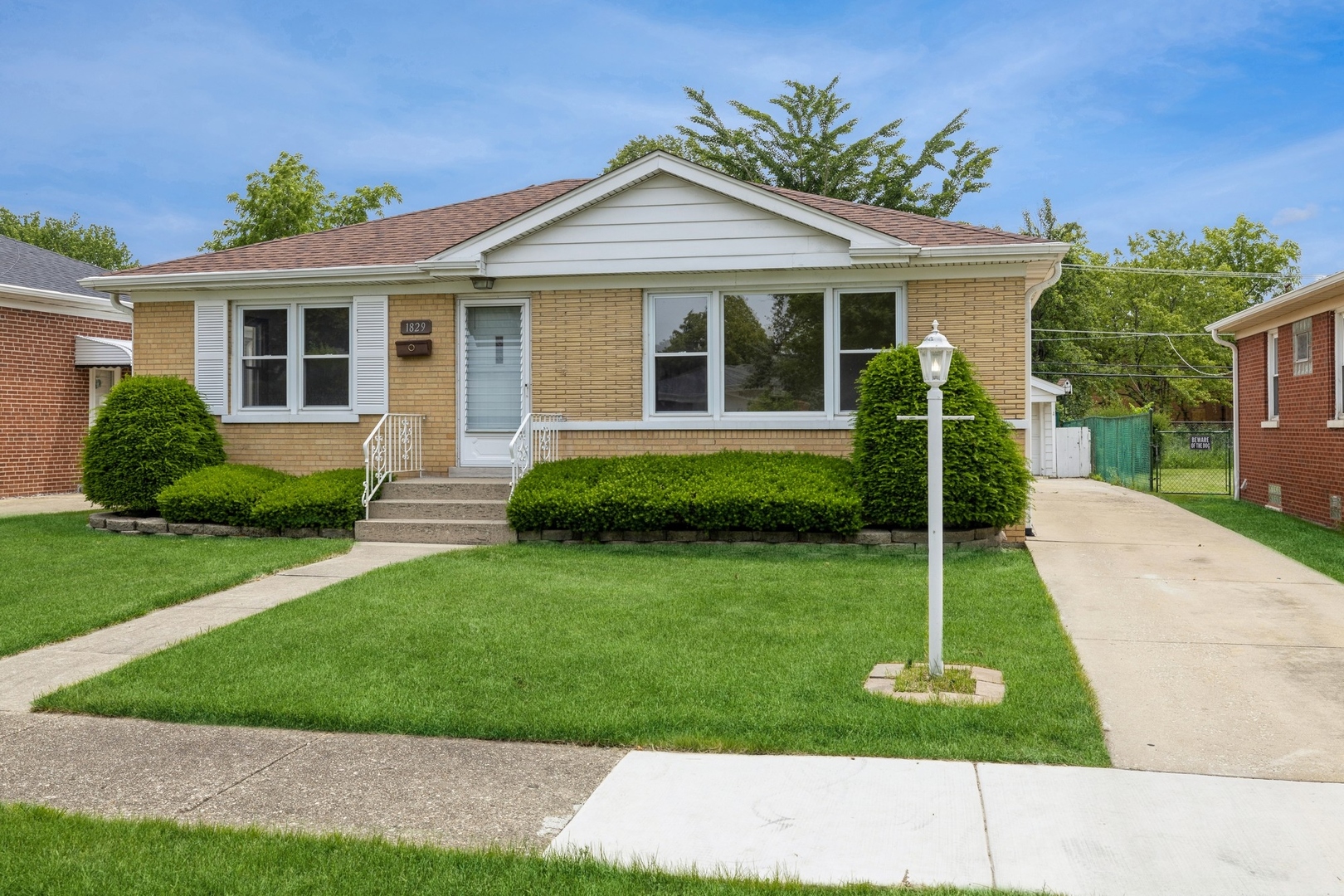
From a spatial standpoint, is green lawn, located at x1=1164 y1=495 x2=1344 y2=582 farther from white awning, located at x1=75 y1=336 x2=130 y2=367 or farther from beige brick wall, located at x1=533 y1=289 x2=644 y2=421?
white awning, located at x1=75 y1=336 x2=130 y2=367

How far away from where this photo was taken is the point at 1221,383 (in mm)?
43188

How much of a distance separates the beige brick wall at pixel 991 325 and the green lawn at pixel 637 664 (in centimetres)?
309

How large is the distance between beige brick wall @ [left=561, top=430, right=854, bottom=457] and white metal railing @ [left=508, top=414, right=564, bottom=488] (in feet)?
0.50

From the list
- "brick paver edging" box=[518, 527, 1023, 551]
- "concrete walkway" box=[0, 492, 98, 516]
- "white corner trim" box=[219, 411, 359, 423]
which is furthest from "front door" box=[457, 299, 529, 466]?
"concrete walkway" box=[0, 492, 98, 516]

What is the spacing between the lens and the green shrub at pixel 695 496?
10414 mm

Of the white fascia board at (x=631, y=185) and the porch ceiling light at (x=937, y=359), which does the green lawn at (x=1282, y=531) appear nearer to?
the white fascia board at (x=631, y=185)

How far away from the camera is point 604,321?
12.5 m

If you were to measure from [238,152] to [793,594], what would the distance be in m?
31.3

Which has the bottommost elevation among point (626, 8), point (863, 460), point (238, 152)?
point (863, 460)

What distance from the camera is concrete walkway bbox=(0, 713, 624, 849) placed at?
3717 millimetres

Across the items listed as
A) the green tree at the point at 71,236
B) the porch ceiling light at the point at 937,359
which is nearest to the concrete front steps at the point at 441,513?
the porch ceiling light at the point at 937,359

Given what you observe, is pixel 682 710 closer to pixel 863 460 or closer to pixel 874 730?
pixel 874 730

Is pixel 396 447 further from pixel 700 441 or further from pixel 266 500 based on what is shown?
pixel 700 441

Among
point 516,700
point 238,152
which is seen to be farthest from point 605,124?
point 516,700
